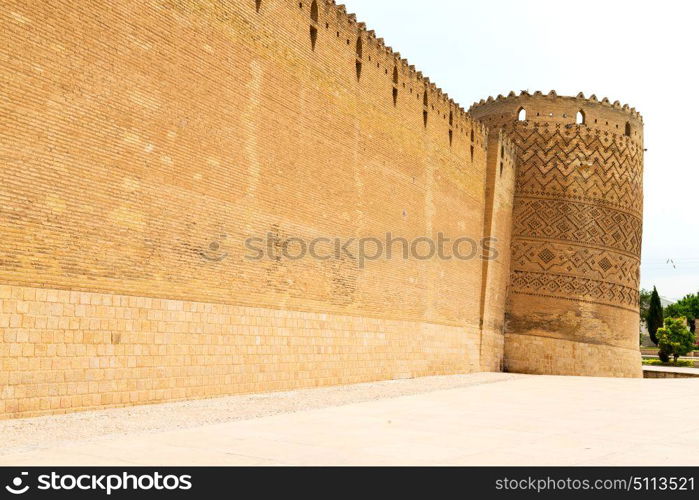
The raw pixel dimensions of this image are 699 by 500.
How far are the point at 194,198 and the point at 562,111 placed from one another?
1218cm

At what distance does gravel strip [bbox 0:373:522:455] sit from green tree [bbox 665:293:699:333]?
196 feet

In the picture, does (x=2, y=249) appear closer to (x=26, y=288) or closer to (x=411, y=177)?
(x=26, y=288)

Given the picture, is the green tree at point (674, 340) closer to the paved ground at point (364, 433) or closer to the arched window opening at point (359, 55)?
the paved ground at point (364, 433)

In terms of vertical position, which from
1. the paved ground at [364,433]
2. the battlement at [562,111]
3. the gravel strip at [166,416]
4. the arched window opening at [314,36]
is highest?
the battlement at [562,111]

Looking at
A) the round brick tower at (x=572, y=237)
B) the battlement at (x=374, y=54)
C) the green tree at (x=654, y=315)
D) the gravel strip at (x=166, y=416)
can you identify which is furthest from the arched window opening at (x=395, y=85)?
the green tree at (x=654, y=315)

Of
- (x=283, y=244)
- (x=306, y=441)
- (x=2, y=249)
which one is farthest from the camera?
(x=283, y=244)

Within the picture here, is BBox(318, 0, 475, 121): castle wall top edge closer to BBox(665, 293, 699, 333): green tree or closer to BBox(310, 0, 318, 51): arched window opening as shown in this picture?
BBox(310, 0, 318, 51): arched window opening

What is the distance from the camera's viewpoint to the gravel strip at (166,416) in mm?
5012

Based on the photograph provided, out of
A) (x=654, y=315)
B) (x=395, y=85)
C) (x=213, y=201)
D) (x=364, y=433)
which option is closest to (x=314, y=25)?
(x=395, y=85)

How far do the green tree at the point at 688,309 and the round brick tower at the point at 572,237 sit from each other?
4912cm

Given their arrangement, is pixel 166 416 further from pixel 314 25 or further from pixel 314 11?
pixel 314 11
